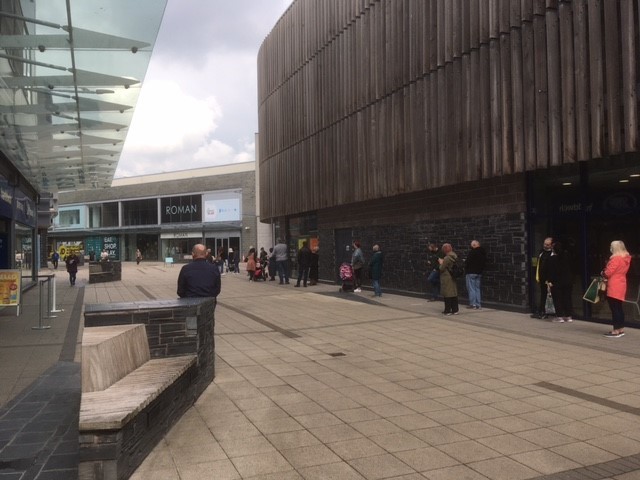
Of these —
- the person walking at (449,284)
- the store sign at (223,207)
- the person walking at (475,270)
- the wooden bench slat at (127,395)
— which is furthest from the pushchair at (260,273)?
the store sign at (223,207)

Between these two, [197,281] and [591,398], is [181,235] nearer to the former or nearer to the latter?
[197,281]

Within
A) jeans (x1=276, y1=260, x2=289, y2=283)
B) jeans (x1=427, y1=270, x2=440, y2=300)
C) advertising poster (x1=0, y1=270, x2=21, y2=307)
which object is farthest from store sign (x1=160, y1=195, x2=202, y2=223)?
advertising poster (x1=0, y1=270, x2=21, y2=307)

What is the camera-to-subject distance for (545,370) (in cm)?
638

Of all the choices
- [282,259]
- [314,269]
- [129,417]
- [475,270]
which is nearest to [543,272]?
[475,270]

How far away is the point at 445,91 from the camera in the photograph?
1255 centimetres

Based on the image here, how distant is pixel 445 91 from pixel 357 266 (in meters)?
5.98

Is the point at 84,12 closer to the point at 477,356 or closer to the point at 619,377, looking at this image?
the point at 477,356

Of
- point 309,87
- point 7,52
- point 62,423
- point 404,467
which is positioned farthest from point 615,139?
point 309,87

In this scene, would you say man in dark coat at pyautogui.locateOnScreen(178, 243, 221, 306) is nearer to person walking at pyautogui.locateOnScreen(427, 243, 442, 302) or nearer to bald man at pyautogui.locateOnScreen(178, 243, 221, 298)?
bald man at pyautogui.locateOnScreen(178, 243, 221, 298)

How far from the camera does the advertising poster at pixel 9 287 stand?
390 inches

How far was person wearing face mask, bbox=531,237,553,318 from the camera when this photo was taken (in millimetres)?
9898

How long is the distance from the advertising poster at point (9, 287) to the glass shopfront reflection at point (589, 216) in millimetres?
10017

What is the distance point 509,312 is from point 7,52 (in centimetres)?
1018

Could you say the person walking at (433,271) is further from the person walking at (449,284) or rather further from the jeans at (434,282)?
the person walking at (449,284)
